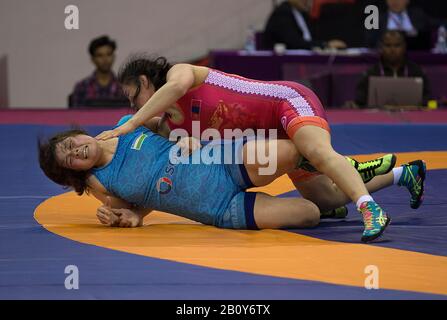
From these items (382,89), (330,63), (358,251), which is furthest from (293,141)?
(330,63)

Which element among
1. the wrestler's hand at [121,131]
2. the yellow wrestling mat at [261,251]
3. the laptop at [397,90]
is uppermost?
the laptop at [397,90]

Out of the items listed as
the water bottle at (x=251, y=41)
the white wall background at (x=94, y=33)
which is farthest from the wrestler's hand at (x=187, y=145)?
the white wall background at (x=94, y=33)

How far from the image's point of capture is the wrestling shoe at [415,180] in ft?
16.0

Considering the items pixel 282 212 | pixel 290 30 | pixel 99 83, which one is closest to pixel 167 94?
pixel 282 212

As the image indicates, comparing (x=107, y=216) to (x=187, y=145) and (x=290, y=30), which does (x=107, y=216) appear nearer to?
(x=187, y=145)

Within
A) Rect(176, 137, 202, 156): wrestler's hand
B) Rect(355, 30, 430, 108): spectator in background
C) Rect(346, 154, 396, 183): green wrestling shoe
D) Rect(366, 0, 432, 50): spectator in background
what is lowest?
Rect(346, 154, 396, 183): green wrestling shoe

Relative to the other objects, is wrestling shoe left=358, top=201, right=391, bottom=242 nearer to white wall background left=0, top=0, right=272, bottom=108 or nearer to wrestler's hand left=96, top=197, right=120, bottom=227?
wrestler's hand left=96, top=197, right=120, bottom=227

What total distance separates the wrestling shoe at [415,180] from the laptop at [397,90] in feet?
12.6

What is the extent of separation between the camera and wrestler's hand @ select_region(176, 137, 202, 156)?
4.59 meters

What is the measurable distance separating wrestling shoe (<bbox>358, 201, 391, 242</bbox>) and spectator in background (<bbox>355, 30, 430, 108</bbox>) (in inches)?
184

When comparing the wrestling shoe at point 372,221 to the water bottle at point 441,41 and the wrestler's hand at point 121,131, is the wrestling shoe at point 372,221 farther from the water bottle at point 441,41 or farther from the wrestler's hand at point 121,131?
the water bottle at point 441,41

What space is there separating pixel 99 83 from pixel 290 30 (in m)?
1.98

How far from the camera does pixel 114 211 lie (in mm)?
4613

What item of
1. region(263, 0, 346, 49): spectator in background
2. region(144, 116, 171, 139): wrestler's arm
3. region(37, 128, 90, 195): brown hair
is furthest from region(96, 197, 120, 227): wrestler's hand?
region(263, 0, 346, 49): spectator in background
